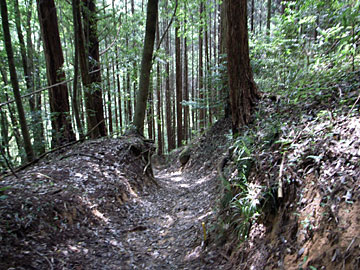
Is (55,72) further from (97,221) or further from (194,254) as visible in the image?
(194,254)

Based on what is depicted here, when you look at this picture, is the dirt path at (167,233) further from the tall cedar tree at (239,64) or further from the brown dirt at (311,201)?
the tall cedar tree at (239,64)

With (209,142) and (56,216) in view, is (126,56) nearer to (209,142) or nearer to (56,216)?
(209,142)

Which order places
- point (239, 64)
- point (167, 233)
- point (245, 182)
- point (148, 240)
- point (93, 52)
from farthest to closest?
point (93, 52) → point (239, 64) → point (167, 233) → point (148, 240) → point (245, 182)

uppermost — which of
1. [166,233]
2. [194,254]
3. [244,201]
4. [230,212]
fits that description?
[244,201]

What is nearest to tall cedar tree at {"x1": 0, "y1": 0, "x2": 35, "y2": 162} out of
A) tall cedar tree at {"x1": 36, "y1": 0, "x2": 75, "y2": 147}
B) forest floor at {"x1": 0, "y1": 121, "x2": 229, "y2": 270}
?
forest floor at {"x1": 0, "y1": 121, "x2": 229, "y2": 270}

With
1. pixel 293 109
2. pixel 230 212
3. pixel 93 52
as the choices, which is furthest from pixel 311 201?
pixel 93 52

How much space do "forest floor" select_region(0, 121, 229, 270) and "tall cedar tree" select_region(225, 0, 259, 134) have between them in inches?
88.3

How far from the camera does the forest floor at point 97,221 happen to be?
3.19 m

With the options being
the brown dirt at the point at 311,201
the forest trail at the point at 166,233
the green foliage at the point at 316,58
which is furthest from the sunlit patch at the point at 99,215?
the green foliage at the point at 316,58

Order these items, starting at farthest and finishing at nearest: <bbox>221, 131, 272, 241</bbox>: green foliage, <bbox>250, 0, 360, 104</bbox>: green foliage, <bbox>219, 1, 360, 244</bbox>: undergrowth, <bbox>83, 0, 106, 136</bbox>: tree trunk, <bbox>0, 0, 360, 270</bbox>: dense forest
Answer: <bbox>83, 0, 106, 136</bbox>: tree trunk
<bbox>250, 0, 360, 104</bbox>: green foliage
<bbox>219, 1, 360, 244</bbox>: undergrowth
<bbox>221, 131, 272, 241</bbox>: green foliage
<bbox>0, 0, 360, 270</bbox>: dense forest

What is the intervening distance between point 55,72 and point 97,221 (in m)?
6.24

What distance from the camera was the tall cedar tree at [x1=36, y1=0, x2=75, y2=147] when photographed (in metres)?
7.92

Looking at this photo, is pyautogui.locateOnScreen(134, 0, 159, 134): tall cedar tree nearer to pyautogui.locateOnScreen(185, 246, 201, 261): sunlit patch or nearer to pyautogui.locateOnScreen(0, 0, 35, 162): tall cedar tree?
pyautogui.locateOnScreen(0, 0, 35, 162): tall cedar tree

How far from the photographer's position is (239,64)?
18.4 feet
